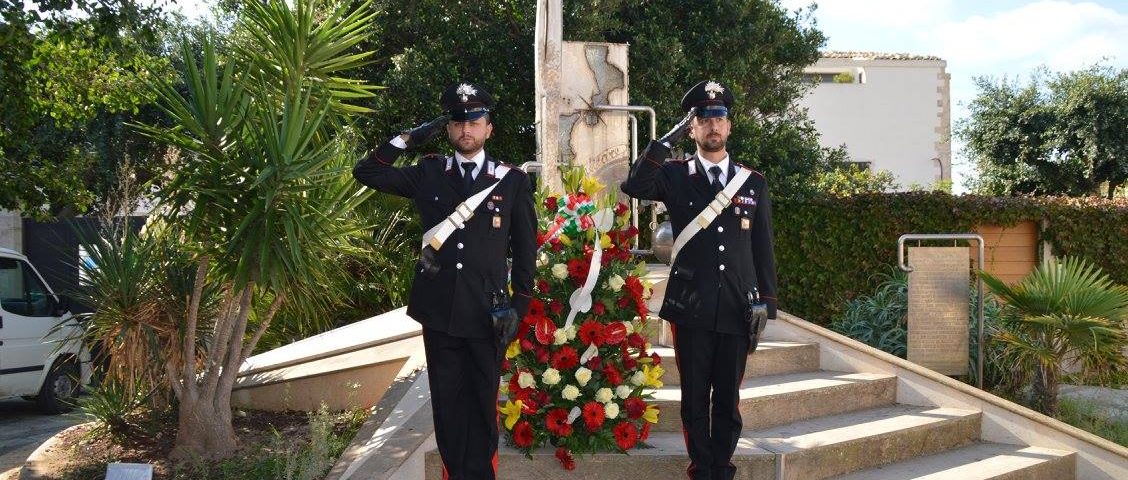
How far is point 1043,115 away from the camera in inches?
829

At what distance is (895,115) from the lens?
27375mm

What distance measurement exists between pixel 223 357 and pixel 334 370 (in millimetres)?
689

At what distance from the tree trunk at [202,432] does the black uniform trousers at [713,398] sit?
8.38 feet

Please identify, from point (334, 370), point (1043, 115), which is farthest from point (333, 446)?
point (1043, 115)

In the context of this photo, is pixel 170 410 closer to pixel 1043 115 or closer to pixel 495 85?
pixel 495 85

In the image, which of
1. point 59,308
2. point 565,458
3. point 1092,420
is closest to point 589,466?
point 565,458

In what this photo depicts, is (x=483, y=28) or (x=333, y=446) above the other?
(x=483, y=28)

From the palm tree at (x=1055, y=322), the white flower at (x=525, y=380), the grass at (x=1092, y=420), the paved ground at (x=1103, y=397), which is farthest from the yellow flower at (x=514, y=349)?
the paved ground at (x=1103, y=397)

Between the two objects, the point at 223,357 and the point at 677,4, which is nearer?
the point at 223,357

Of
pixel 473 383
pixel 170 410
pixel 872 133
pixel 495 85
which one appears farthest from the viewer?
pixel 872 133

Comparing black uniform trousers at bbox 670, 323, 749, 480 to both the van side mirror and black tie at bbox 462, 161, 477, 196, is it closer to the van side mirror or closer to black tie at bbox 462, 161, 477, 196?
black tie at bbox 462, 161, 477, 196

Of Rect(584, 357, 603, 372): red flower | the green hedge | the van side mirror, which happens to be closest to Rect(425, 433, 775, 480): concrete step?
Rect(584, 357, 603, 372): red flower

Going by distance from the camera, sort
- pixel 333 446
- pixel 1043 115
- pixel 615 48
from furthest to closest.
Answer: pixel 1043 115 → pixel 615 48 → pixel 333 446

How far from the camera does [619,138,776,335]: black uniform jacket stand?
418 cm
